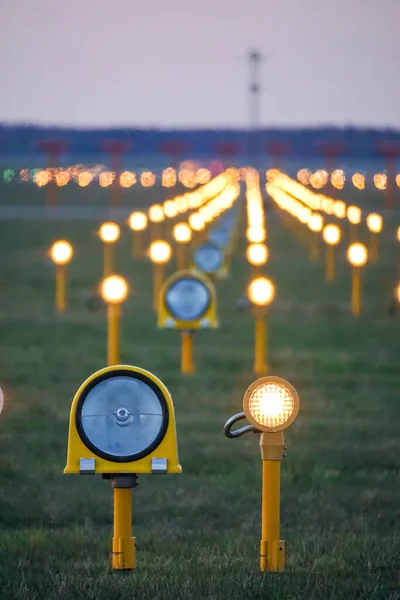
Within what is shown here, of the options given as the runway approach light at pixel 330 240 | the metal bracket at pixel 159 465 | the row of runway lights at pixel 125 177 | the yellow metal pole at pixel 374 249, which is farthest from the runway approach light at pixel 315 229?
the metal bracket at pixel 159 465

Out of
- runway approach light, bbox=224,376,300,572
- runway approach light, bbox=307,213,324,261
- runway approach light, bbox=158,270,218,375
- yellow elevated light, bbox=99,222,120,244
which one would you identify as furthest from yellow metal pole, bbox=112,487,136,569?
runway approach light, bbox=307,213,324,261

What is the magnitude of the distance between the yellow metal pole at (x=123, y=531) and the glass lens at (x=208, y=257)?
20.1 metres

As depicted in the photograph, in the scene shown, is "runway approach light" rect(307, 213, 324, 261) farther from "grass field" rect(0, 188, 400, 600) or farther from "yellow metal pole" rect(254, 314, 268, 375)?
"yellow metal pole" rect(254, 314, 268, 375)

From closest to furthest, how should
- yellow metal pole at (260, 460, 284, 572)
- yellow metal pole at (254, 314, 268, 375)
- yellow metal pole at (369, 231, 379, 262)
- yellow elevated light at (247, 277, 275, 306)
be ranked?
yellow metal pole at (260, 460, 284, 572)
yellow elevated light at (247, 277, 275, 306)
yellow metal pole at (254, 314, 268, 375)
yellow metal pole at (369, 231, 379, 262)

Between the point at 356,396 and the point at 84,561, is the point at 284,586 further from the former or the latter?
the point at 356,396

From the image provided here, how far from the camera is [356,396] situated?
604 inches

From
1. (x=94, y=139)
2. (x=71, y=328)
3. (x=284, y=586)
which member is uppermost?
(x=94, y=139)

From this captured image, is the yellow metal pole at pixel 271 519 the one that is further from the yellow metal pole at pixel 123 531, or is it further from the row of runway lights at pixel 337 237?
the row of runway lights at pixel 337 237

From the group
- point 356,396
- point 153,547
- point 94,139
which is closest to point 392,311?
point 356,396

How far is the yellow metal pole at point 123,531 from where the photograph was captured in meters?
6.85

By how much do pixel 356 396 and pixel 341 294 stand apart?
13.4 metres

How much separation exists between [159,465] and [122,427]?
0.25 meters

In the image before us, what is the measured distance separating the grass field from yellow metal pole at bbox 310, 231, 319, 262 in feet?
38.4

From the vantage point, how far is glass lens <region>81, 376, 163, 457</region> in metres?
6.70
